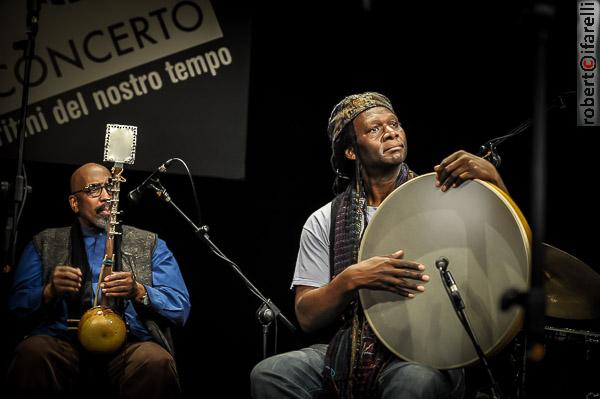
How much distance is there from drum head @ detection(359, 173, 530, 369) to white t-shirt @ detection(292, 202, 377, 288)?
0.36 metres

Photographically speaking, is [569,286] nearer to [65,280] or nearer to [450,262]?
[450,262]

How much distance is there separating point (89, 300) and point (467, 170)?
1980mm

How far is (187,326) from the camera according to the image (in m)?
3.87

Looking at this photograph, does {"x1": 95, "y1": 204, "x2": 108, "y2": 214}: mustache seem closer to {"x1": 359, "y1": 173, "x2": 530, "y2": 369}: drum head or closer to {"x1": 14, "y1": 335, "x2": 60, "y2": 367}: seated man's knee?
{"x1": 14, "y1": 335, "x2": 60, "y2": 367}: seated man's knee

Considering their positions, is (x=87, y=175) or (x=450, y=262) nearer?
(x=450, y=262)

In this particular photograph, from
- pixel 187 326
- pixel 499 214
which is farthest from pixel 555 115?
pixel 187 326

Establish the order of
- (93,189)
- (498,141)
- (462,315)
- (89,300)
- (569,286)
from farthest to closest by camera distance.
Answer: (93,189)
(89,300)
(569,286)
(498,141)
(462,315)

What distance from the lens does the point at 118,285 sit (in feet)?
9.77

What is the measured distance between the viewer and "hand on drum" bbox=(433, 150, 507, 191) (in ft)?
7.22

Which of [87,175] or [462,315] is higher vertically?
[87,175]

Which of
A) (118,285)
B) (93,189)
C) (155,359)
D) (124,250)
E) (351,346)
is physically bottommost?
(155,359)

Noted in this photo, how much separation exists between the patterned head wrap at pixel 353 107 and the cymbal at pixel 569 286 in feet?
3.18

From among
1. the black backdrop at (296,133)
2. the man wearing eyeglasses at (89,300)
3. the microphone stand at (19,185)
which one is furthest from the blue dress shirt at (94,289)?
the microphone stand at (19,185)

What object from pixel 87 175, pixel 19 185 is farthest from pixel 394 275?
pixel 87 175
